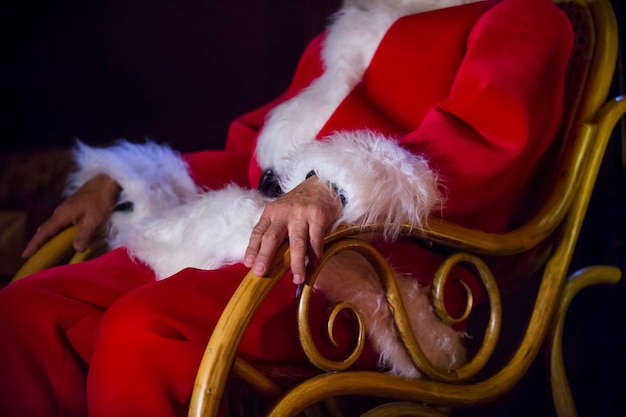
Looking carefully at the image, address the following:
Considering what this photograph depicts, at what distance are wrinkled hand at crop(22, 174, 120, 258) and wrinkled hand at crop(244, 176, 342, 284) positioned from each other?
51 centimetres

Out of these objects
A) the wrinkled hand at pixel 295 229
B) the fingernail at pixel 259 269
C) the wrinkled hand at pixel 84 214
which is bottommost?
the wrinkled hand at pixel 84 214

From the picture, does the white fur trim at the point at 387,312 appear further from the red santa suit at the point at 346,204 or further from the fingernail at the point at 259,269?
the fingernail at the point at 259,269

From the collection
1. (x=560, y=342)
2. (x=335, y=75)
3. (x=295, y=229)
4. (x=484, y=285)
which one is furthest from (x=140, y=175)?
(x=560, y=342)

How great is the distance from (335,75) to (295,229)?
17.5 inches

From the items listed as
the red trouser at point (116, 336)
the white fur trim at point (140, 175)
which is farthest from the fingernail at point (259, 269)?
the white fur trim at point (140, 175)

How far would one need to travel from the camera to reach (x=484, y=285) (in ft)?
3.32

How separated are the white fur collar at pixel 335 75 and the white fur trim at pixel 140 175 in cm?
20

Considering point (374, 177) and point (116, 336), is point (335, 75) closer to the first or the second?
point (374, 177)

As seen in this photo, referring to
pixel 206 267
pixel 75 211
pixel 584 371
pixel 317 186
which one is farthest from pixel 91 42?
pixel 584 371

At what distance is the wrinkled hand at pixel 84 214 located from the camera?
1.15 m

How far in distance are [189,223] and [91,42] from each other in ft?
3.42

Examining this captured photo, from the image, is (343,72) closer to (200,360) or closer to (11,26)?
(200,360)

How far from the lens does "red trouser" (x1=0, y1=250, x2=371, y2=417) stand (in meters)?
0.76

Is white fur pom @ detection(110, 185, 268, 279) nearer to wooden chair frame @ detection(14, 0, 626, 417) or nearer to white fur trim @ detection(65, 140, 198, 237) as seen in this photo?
white fur trim @ detection(65, 140, 198, 237)
